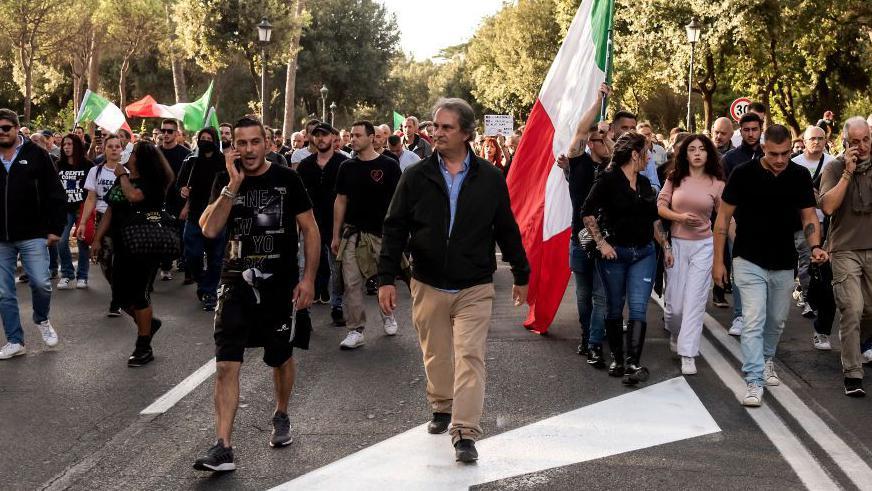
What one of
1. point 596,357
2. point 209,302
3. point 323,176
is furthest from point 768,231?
point 209,302

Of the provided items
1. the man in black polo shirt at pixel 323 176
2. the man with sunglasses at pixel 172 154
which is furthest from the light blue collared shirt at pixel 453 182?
the man with sunglasses at pixel 172 154

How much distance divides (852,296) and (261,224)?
4254 mm

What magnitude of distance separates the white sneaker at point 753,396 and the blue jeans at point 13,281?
5.65m

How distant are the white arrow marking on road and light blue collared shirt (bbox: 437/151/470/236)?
1218 mm

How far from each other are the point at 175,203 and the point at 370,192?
5.08m

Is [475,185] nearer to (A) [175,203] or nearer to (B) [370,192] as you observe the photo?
(B) [370,192]

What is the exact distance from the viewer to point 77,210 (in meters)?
14.2

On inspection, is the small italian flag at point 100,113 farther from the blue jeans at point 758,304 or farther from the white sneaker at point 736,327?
the blue jeans at point 758,304

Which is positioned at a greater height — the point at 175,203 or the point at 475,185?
the point at 475,185

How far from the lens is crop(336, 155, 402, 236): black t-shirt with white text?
31.0 feet

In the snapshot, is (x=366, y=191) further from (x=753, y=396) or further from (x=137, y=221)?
(x=753, y=396)

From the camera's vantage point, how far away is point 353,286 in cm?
934

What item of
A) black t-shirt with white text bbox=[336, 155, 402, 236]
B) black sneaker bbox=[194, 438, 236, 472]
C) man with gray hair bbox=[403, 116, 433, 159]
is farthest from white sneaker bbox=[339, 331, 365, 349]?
man with gray hair bbox=[403, 116, 433, 159]

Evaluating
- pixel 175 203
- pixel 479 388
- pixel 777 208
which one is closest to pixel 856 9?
pixel 175 203
